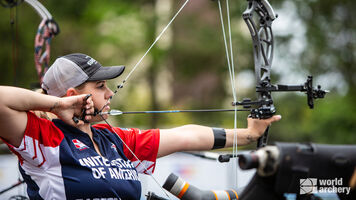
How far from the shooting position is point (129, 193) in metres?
1.96

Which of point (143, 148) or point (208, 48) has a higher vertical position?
point (208, 48)

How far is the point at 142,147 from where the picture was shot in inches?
88.0

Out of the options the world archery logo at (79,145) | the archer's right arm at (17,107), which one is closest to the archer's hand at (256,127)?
the world archery logo at (79,145)

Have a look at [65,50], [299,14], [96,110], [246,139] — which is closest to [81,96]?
[96,110]

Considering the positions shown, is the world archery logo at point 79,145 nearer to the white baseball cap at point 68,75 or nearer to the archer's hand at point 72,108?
the archer's hand at point 72,108

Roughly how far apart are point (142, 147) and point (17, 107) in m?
0.77

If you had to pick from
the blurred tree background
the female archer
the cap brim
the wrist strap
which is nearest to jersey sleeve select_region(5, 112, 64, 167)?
the female archer

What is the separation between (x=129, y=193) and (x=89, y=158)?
266 mm

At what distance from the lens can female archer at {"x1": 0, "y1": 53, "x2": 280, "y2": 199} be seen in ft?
5.71

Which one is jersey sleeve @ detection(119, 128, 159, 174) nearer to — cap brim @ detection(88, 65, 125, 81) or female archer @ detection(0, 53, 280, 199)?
female archer @ detection(0, 53, 280, 199)

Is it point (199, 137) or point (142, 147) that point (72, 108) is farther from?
point (199, 137)

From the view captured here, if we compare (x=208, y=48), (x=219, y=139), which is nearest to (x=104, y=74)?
(x=219, y=139)

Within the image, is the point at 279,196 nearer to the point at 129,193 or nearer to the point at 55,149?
the point at 129,193

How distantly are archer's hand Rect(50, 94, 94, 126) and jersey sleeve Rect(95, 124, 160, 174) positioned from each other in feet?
1.15
